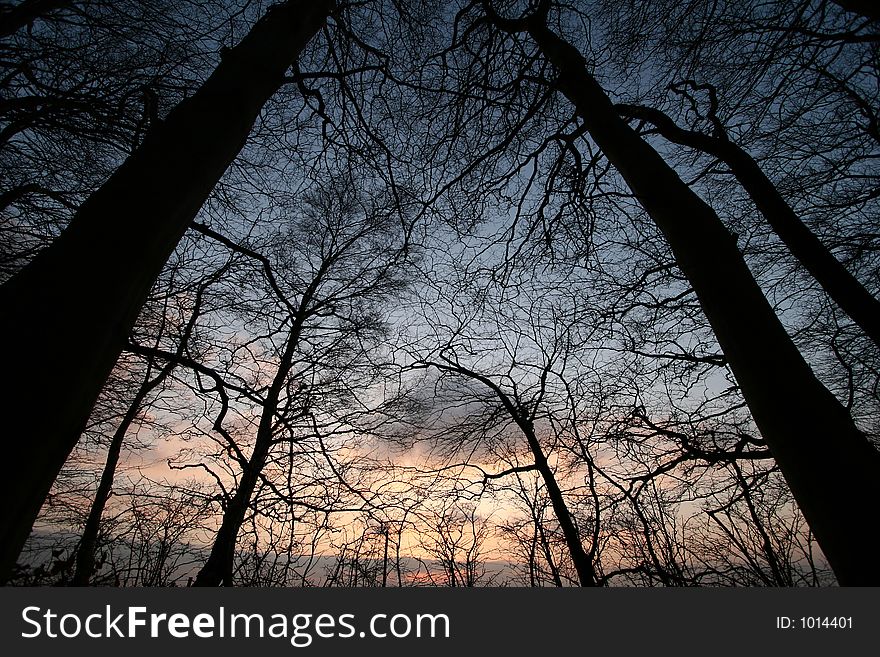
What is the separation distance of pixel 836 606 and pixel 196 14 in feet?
19.2

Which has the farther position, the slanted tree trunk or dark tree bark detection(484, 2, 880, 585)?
the slanted tree trunk

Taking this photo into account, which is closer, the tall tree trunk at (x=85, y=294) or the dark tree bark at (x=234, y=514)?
the tall tree trunk at (x=85, y=294)

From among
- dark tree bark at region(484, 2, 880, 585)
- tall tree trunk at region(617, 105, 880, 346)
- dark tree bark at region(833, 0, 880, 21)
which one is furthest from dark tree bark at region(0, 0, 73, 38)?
dark tree bark at region(833, 0, 880, 21)

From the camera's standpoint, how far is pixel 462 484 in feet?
20.0

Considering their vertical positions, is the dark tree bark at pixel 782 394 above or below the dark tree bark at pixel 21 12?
below

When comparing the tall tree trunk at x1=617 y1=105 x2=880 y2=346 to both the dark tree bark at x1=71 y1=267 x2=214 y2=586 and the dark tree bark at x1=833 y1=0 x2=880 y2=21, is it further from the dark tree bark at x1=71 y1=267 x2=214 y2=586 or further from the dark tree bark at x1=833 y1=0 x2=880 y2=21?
the dark tree bark at x1=71 y1=267 x2=214 y2=586

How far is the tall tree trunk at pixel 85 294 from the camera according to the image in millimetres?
958

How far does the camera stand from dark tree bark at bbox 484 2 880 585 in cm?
135

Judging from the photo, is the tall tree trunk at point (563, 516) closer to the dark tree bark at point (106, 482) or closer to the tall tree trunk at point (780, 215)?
the tall tree trunk at point (780, 215)

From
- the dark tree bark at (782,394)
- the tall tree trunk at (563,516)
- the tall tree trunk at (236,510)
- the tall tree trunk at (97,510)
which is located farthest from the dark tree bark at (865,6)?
the tall tree trunk at (97,510)

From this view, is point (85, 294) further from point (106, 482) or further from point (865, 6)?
point (106, 482)

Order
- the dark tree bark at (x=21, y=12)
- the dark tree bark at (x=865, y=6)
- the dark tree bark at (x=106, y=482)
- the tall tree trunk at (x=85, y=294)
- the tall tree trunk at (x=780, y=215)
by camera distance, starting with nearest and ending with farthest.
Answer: the tall tree trunk at (x=85, y=294), the dark tree bark at (x=865, y=6), the dark tree bark at (x=21, y=12), the tall tree trunk at (x=780, y=215), the dark tree bark at (x=106, y=482)

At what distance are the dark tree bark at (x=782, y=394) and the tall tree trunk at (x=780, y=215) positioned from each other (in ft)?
6.50

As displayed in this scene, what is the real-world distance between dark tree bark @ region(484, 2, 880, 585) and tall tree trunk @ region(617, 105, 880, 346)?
1982 mm
